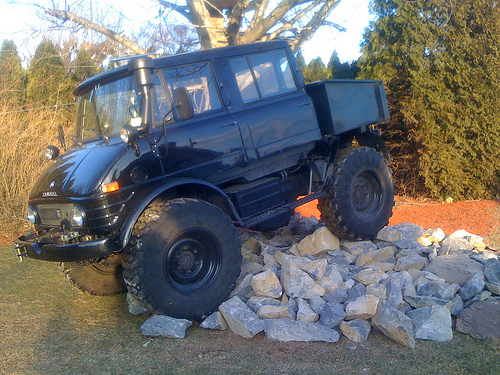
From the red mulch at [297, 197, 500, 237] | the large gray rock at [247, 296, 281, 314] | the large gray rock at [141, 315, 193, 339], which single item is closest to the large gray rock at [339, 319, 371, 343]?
the large gray rock at [247, 296, 281, 314]

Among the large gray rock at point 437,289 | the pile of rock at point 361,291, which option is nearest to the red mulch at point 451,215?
the pile of rock at point 361,291

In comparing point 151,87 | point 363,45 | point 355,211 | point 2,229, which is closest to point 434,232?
point 355,211

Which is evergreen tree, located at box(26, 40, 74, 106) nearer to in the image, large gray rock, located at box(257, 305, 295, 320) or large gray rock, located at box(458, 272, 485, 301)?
large gray rock, located at box(257, 305, 295, 320)

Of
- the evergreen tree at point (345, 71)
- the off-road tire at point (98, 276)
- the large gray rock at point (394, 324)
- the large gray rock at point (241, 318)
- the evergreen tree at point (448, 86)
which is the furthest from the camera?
the evergreen tree at point (345, 71)

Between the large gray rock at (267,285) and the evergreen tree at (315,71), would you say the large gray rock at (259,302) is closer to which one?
the large gray rock at (267,285)

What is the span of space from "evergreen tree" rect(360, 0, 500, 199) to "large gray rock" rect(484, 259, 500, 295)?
4869 millimetres

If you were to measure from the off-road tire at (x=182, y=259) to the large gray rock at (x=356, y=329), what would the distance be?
118 centimetres

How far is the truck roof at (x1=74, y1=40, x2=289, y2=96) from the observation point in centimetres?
471

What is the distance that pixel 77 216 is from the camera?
13.7ft

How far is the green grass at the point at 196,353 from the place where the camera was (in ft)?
11.5

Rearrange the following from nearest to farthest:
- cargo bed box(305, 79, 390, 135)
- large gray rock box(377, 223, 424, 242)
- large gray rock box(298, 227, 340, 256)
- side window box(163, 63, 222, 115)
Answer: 1. side window box(163, 63, 222, 115)
2. large gray rock box(298, 227, 340, 256)
3. cargo bed box(305, 79, 390, 135)
4. large gray rock box(377, 223, 424, 242)

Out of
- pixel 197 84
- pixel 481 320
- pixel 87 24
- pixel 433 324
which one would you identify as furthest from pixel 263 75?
pixel 87 24

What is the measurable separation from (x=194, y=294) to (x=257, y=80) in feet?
8.29

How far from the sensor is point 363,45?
10.1m
